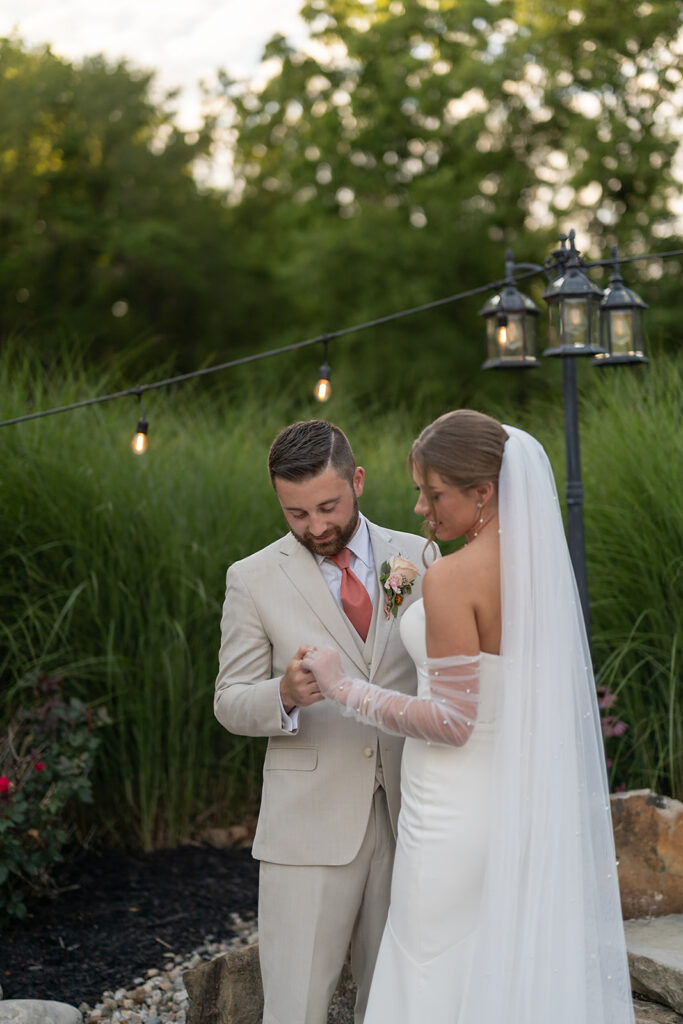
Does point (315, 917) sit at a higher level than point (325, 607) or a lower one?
lower

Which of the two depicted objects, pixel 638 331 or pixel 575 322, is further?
pixel 638 331

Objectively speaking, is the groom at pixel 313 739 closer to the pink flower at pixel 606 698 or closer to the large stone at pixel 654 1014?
the large stone at pixel 654 1014

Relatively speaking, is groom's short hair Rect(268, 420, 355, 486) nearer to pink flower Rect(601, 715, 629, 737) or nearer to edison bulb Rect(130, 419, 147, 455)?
edison bulb Rect(130, 419, 147, 455)

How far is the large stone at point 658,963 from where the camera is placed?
362cm

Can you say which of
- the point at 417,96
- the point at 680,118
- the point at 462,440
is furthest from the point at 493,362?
the point at 417,96

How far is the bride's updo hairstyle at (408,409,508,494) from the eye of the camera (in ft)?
8.38

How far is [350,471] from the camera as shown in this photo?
9.39 ft

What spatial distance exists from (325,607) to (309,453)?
16.2 inches

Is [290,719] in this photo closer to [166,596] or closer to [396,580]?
[396,580]

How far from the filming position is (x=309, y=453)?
2.77 metres

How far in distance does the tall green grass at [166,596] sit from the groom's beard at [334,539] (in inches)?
105

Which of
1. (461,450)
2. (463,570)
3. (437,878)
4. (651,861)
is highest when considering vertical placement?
(461,450)

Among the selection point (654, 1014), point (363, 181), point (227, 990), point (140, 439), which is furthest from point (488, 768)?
point (363, 181)

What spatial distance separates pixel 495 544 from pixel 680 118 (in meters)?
16.1
